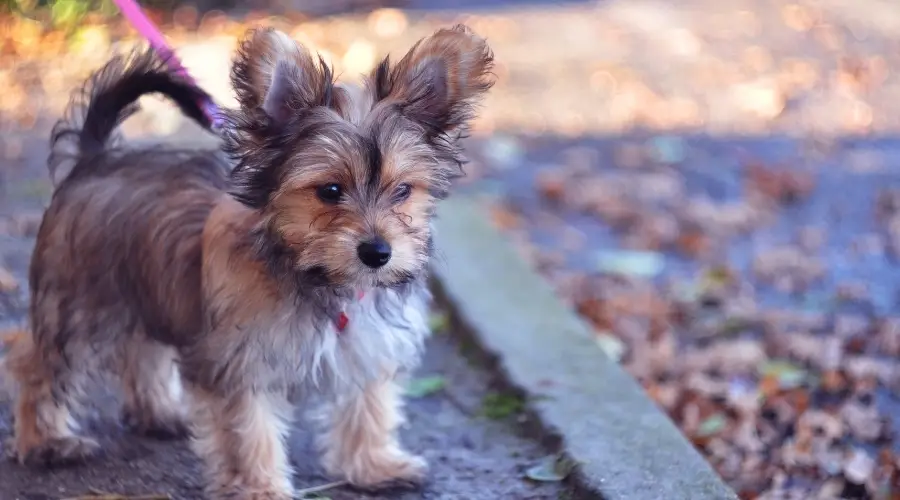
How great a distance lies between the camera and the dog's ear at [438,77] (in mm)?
3896

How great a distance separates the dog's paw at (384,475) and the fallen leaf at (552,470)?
18.2 inches

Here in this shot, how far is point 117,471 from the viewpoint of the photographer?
4562 mm

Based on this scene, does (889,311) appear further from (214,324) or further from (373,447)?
(214,324)

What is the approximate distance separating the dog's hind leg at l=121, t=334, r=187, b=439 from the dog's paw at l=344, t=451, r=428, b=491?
0.86 metres

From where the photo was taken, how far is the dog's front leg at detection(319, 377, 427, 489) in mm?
4516

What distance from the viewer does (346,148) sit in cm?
375

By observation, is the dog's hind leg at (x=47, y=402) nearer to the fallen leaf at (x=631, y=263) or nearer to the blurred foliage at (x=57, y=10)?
the fallen leaf at (x=631, y=263)

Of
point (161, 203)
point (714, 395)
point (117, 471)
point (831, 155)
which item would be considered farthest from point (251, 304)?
point (831, 155)

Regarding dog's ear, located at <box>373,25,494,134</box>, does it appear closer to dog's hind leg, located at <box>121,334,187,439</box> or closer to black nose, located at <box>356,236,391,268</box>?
black nose, located at <box>356,236,391,268</box>

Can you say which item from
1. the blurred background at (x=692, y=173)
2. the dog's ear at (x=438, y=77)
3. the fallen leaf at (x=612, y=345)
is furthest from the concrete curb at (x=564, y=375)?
the dog's ear at (x=438, y=77)

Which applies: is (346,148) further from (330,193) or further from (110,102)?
(110,102)

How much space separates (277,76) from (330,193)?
0.42m

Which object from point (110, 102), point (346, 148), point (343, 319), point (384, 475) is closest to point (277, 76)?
point (346, 148)

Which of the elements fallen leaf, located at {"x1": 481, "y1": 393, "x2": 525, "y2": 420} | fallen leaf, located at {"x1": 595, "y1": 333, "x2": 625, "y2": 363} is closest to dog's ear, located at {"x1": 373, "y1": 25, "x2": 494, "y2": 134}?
fallen leaf, located at {"x1": 481, "y1": 393, "x2": 525, "y2": 420}
